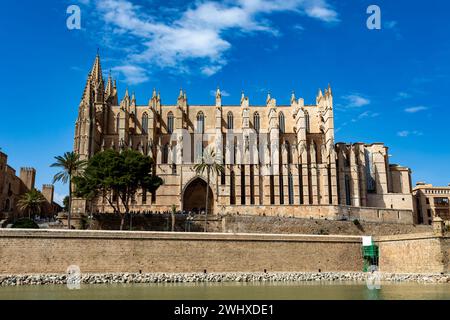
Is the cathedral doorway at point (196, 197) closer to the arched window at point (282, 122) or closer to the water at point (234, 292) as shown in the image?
the arched window at point (282, 122)

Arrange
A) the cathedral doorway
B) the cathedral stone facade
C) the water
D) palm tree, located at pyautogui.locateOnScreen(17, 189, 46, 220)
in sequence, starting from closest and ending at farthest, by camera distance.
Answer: the water → the cathedral stone facade → palm tree, located at pyautogui.locateOnScreen(17, 189, 46, 220) → the cathedral doorway

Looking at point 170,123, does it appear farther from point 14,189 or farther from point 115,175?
point 115,175

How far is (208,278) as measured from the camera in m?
30.4

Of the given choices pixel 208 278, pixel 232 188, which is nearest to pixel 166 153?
pixel 232 188

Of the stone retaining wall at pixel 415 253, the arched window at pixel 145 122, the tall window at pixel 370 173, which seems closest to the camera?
the stone retaining wall at pixel 415 253

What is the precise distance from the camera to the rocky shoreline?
1112 inches

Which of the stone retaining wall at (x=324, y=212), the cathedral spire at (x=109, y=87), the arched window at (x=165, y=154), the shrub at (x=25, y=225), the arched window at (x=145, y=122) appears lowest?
the shrub at (x=25, y=225)

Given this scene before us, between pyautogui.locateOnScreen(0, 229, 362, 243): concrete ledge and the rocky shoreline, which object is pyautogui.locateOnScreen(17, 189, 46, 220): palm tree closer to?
pyautogui.locateOnScreen(0, 229, 362, 243): concrete ledge

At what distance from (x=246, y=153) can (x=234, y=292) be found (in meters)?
31.9

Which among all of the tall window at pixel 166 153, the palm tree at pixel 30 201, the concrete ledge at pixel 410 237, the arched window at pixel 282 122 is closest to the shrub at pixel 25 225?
the palm tree at pixel 30 201

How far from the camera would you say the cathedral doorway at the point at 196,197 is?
53719 millimetres

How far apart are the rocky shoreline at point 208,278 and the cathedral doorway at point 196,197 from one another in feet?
74.7

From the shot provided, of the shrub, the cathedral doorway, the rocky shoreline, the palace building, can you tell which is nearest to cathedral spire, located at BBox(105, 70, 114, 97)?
the palace building

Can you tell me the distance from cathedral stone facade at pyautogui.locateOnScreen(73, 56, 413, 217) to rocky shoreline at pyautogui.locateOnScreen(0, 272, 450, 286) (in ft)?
62.5
